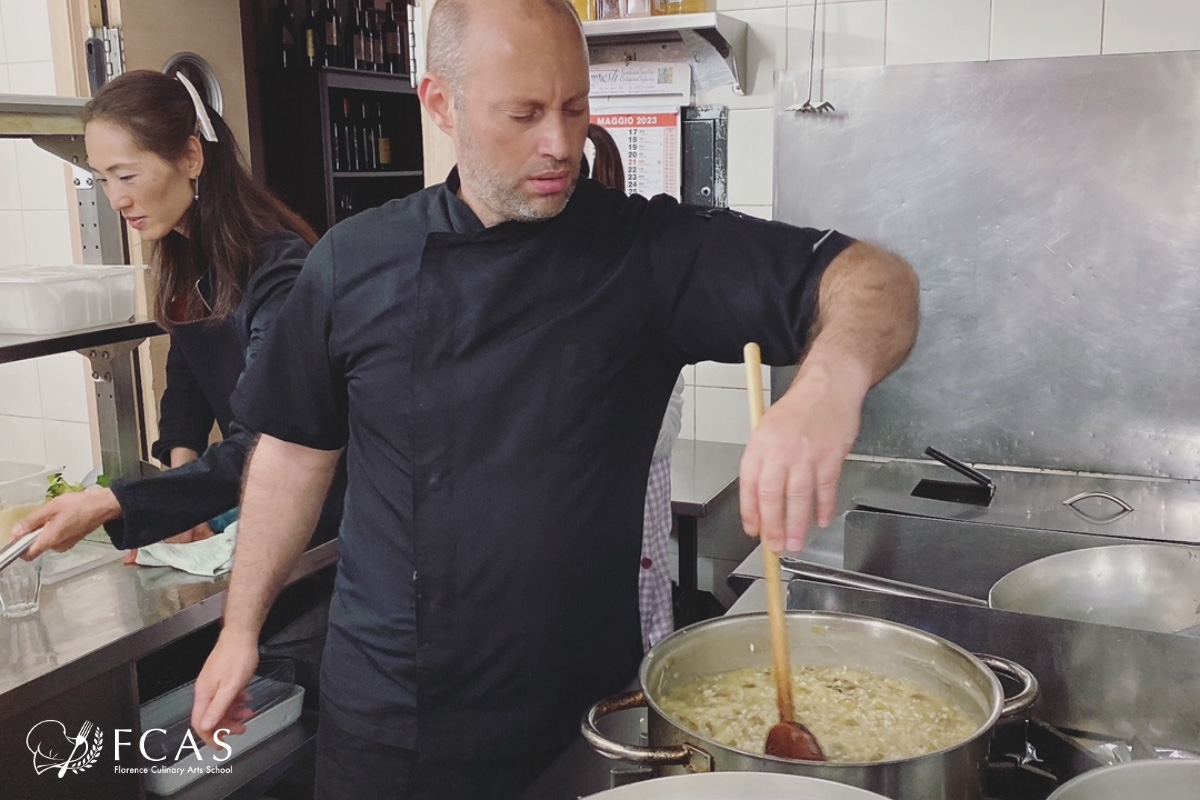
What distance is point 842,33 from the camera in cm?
244

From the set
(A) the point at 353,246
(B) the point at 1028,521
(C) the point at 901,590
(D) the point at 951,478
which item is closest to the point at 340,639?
(A) the point at 353,246

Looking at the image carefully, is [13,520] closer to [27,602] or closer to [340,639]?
[27,602]

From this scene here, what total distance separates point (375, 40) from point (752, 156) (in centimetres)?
302

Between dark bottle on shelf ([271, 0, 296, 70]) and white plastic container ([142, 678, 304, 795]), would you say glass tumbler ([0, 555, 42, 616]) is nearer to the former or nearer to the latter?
white plastic container ([142, 678, 304, 795])

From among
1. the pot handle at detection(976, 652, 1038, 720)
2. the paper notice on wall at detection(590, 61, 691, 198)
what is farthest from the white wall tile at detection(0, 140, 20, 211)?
the pot handle at detection(976, 652, 1038, 720)

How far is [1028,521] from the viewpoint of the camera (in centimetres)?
176

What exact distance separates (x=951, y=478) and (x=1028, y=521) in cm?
47

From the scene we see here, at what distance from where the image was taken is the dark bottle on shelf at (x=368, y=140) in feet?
16.5

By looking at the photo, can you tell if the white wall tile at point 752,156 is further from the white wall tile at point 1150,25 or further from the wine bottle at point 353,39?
the wine bottle at point 353,39

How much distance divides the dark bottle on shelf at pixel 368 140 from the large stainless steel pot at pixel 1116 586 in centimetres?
426

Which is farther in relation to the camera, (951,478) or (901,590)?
(951,478)

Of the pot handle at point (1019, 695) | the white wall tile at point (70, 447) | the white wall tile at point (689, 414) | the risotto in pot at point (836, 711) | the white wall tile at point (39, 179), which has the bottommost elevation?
the white wall tile at point (70, 447)

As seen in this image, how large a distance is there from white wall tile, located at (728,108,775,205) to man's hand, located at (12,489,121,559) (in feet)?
5.35

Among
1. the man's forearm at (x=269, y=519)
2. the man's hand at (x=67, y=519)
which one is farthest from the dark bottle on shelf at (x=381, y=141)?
the man's forearm at (x=269, y=519)
